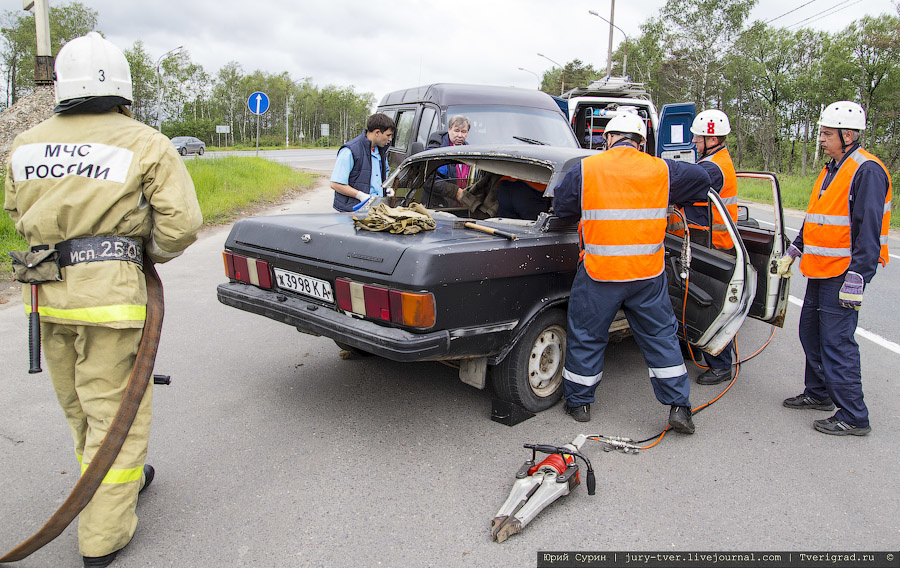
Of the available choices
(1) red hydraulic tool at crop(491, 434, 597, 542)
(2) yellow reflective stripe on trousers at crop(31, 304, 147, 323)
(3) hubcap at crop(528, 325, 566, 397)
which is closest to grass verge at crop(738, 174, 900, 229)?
(3) hubcap at crop(528, 325, 566, 397)

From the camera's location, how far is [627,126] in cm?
347

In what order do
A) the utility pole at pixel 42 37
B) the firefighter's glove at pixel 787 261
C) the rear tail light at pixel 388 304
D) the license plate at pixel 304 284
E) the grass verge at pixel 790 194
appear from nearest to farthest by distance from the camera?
the rear tail light at pixel 388 304, the license plate at pixel 304 284, the firefighter's glove at pixel 787 261, the utility pole at pixel 42 37, the grass verge at pixel 790 194

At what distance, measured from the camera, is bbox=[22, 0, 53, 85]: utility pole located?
8891mm

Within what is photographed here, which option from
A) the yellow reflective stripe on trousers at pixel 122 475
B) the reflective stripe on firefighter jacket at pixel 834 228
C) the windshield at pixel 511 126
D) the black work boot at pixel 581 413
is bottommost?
the black work boot at pixel 581 413

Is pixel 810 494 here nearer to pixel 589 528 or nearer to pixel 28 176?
pixel 589 528

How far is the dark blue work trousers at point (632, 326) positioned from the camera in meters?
3.47

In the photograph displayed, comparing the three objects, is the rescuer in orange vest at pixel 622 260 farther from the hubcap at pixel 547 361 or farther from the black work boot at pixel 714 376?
the black work boot at pixel 714 376

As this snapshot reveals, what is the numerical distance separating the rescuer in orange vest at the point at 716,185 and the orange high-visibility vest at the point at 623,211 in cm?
73

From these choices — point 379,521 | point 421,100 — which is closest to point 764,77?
point 421,100

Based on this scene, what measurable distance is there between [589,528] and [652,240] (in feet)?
5.08

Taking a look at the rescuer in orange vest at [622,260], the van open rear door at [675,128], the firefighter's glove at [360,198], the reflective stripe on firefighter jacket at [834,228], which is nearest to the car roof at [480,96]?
the firefighter's glove at [360,198]

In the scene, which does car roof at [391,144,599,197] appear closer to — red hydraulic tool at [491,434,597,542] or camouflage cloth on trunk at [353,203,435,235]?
camouflage cloth on trunk at [353,203,435,235]

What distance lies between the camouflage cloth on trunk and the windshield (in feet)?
13.7

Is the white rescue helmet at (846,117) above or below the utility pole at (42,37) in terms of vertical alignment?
below
